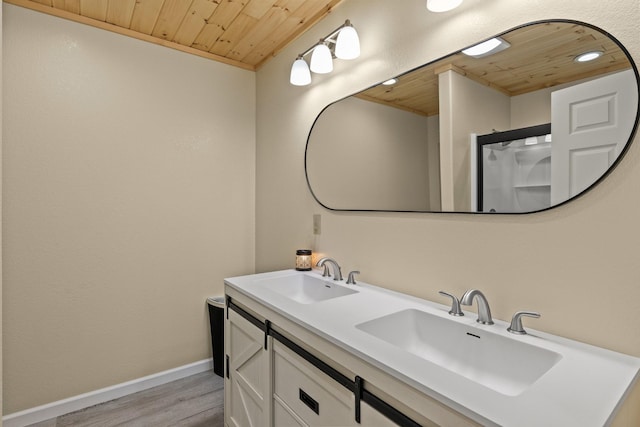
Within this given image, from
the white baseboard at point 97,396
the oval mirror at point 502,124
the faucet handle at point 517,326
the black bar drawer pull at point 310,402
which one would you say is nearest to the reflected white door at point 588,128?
the oval mirror at point 502,124

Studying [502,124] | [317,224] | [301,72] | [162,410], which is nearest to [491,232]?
[502,124]

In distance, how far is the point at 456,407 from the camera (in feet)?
2.32

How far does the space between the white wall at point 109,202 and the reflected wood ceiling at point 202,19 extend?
0.23 ft

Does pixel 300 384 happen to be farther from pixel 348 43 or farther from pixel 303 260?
pixel 348 43

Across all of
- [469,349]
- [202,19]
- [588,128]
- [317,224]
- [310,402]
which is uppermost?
[202,19]

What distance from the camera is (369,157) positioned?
181cm

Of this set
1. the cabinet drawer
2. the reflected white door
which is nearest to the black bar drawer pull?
the cabinet drawer

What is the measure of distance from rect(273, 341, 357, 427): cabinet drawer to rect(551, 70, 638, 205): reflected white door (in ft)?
3.04

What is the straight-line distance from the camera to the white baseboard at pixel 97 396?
2.00 meters

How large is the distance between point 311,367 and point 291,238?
4.30ft

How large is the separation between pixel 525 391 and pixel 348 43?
1607 mm

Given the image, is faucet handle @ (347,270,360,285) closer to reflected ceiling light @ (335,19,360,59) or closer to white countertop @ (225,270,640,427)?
white countertop @ (225,270,640,427)

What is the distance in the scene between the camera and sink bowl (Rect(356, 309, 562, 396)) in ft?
3.28

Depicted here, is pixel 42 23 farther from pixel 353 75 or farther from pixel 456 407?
pixel 456 407
